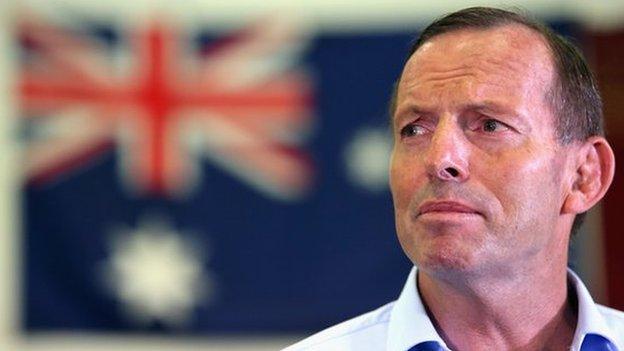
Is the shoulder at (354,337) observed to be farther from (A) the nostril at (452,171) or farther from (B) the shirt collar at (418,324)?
(A) the nostril at (452,171)

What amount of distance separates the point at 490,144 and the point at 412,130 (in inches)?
5.5

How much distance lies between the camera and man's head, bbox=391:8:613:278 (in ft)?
6.29

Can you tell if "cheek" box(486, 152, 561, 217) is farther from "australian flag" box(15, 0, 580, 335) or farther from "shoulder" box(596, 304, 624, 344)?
"australian flag" box(15, 0, 580, 335)

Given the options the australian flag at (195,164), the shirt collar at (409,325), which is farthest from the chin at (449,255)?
the australian flag at (195,164)

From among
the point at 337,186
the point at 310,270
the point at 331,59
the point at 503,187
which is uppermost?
the point at 503,187

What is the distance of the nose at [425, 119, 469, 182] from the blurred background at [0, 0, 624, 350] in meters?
2.13

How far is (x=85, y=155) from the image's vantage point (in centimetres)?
413

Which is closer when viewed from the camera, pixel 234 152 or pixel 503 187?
pixel 503 187

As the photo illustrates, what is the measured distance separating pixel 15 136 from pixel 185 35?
2.14 ft

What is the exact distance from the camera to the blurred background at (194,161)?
409 centimetres

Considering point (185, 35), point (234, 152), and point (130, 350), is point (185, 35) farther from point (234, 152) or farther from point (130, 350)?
point (130, 350)

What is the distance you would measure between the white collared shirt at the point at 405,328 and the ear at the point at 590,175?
0.46 ft

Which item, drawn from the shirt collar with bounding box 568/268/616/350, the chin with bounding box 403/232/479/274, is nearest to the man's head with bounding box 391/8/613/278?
the chin with bounding box 403/232/479/274

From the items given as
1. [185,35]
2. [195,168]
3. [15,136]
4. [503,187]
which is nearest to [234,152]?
[195,168]
